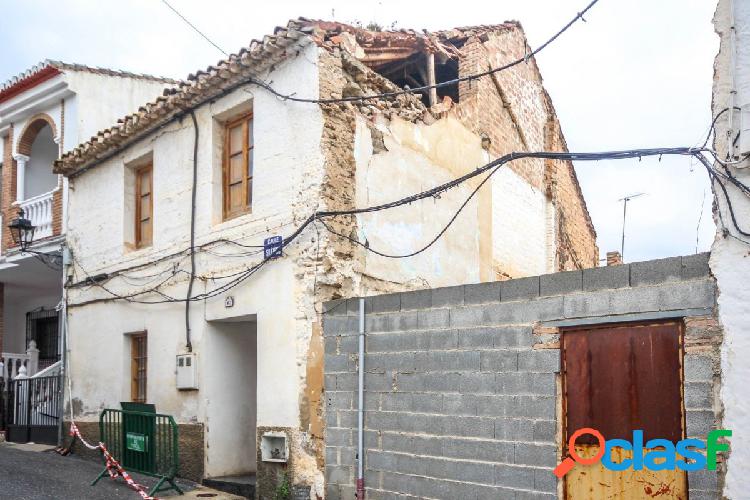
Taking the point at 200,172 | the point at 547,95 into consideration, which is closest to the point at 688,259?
the point at 200,172

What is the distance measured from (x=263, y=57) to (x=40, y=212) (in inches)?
292

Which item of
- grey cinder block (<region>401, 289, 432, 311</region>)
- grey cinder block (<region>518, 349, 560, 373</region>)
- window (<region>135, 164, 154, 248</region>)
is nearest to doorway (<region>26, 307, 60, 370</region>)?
window (<region>135, 164, 154, 248</region>)

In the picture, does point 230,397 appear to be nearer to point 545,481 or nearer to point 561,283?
point 545,481

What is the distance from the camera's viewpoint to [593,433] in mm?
6324

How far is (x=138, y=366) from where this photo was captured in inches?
473

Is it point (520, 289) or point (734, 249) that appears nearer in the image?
point (734, 249)

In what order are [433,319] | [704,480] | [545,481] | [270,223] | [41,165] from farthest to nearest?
[41,165] → [270,223] → [433,319] → [545,481] → [704,480]

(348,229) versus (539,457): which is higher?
(348,229)

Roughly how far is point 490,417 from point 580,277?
5.06 feet

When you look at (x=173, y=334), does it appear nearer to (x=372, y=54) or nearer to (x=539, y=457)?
(x=372, y=54)

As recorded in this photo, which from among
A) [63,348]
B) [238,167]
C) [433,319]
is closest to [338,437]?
[433,319]

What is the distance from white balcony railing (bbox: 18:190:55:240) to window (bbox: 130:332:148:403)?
12.0 ft

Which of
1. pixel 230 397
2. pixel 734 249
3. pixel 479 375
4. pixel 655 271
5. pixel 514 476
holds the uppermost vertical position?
pixel 734 249

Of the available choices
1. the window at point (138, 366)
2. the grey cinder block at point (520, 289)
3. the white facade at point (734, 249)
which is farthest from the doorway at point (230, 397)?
the white facade at point (734, 249)
